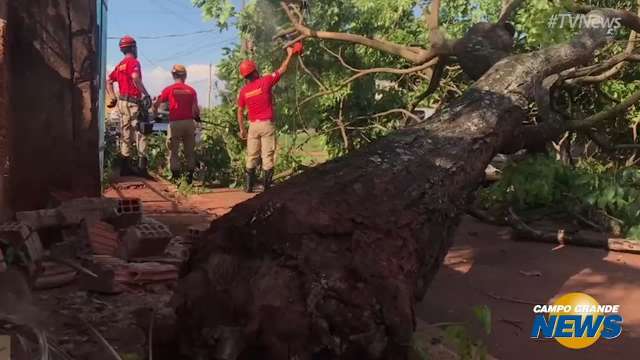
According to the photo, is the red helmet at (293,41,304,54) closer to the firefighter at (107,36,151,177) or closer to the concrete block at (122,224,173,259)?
the firefighter at (107,36,151,177)

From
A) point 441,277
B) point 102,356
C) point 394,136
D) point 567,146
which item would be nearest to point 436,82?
point 567,146

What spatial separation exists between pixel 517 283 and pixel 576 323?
1.02m

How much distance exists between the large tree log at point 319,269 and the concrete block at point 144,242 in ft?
5.33

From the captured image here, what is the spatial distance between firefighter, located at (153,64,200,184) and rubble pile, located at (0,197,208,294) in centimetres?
441

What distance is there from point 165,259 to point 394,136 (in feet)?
5.49

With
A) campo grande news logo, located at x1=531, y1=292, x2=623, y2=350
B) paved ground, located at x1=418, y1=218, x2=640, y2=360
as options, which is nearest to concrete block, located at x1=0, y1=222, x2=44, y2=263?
paved ground, located at x1=418, y1=218, x2=640, y2=360

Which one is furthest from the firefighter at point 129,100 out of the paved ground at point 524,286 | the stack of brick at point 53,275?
the stack of brick at point 53,275

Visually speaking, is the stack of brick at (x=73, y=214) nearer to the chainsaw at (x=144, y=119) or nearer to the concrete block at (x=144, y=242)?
the concrete block at (x=144, y=242)

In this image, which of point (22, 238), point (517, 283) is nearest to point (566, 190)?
point (517, 283)

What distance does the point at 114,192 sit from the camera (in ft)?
25.3

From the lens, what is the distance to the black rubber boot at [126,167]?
9.97 m

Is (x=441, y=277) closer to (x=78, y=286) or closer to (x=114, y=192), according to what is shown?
(x=78, y=286)

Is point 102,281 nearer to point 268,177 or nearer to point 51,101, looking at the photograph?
point 51,101

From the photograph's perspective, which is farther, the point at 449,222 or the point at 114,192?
the point at 114,192
